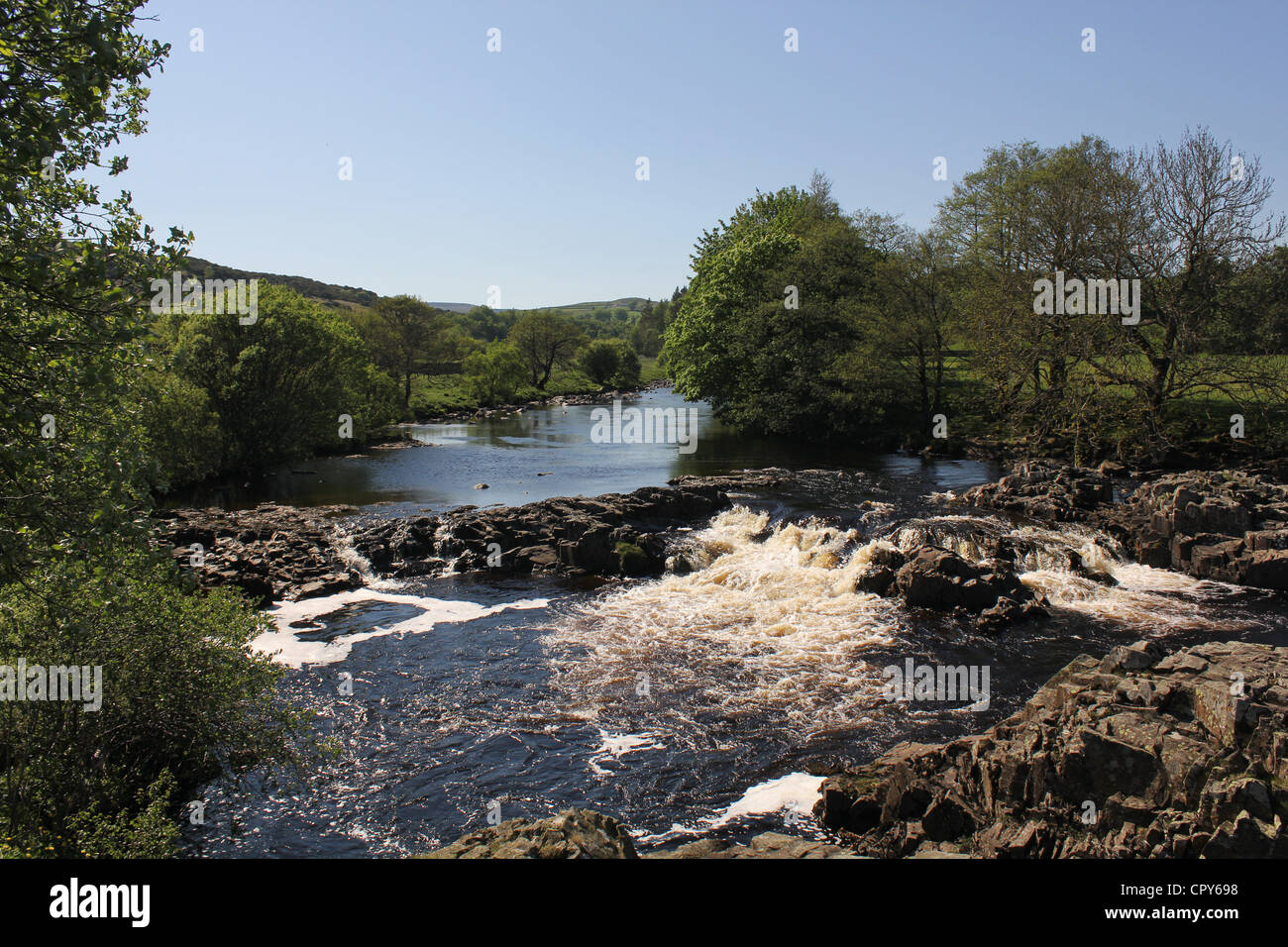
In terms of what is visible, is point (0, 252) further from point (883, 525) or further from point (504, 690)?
point (883, 525)

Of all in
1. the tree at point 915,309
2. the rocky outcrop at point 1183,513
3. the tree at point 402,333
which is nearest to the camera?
the rocky outcrop at point 1183,513

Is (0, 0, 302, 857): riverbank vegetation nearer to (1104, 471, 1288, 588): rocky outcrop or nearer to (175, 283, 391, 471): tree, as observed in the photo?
(1104, 471, 1288, 588): rocky outcrop

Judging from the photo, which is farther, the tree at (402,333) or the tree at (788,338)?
the tree at (402,333)

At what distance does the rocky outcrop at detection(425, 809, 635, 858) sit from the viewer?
348 inches

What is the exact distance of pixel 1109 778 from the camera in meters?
10.9

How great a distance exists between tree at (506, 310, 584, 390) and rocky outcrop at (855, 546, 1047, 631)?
3601 inches

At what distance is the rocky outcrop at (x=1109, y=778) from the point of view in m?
9.49

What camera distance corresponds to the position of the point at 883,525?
29.9 m

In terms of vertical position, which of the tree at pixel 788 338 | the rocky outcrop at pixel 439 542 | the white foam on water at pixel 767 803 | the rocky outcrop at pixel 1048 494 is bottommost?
the white foam on water at pixel 767 803

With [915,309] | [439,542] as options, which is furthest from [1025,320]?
[439,542]

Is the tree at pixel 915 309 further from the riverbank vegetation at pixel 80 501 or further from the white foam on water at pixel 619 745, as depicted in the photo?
the riverbank vegetation at pixel 80 501

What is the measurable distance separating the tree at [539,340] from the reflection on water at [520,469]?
50.0 metres

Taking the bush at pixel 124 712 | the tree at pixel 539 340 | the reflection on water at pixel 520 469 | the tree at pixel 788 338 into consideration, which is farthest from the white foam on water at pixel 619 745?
the tree at pixel 539 340

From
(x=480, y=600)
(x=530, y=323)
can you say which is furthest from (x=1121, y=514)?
(x=530, y=323)
